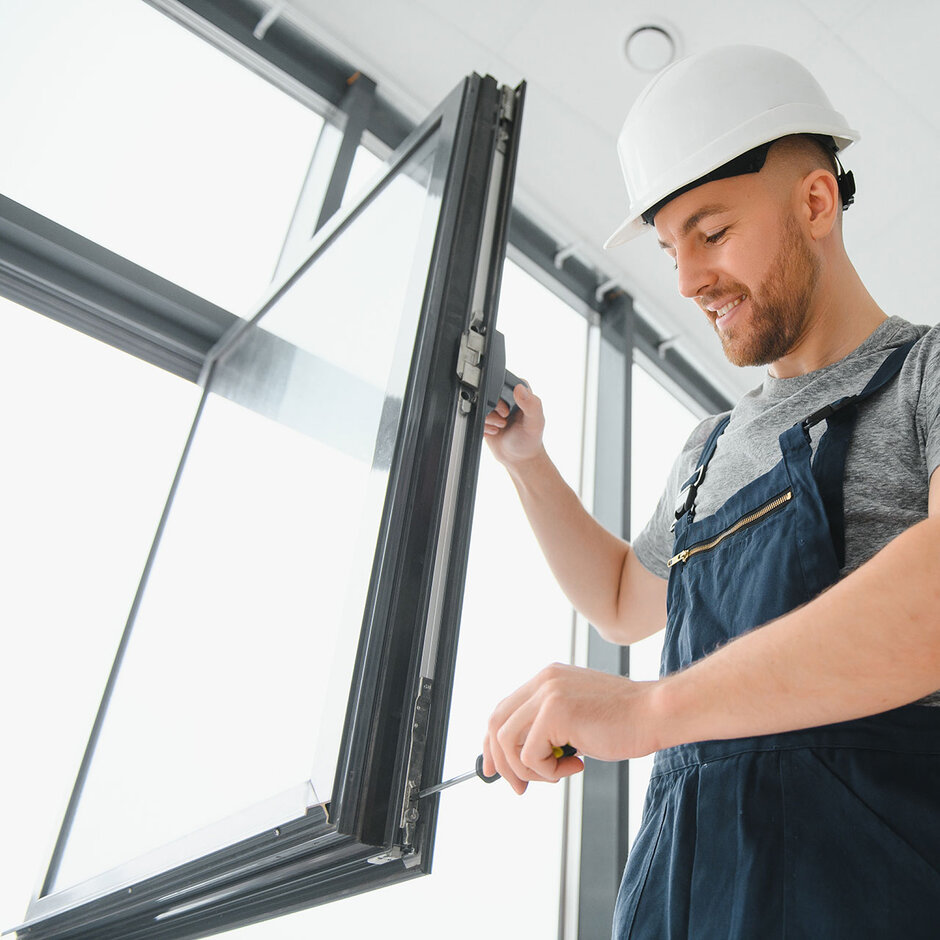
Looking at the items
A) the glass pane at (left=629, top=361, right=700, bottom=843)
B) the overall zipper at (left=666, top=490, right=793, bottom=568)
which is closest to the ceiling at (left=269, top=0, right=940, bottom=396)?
the glass pane at (left=629, top=361, right=700, bottom=843)

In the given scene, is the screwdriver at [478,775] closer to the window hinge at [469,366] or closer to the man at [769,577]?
the man at [769,577]

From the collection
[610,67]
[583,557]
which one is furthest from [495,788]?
[610,67]

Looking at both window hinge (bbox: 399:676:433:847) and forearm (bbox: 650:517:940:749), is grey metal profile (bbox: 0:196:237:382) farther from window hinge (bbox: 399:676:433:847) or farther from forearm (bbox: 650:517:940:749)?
forearm (bbox: 650:517:940:749)

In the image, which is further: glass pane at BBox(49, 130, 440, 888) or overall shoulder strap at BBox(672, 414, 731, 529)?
overall shoulder strap at BBox(672, 414, 731, 529)

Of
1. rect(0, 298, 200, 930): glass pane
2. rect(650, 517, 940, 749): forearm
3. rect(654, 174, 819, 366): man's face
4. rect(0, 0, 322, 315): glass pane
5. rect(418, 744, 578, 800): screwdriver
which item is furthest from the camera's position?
rect(0, 0, 322, 315): glass pane

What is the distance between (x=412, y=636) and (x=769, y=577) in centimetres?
34

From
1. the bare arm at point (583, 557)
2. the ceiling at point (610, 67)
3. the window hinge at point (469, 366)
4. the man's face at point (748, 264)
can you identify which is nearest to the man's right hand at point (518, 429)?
the bare arm at point (583, 557)

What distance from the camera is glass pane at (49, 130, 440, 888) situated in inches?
34.4

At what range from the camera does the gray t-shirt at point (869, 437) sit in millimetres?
787

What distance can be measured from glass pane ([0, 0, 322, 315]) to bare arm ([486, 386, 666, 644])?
2.33 feet

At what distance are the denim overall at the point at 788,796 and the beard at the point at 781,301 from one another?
0.18 metres

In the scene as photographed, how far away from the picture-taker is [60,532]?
1495mm

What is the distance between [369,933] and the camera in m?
1.47

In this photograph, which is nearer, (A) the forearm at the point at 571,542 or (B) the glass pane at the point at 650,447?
(A) the forearm at the point at 571,542
